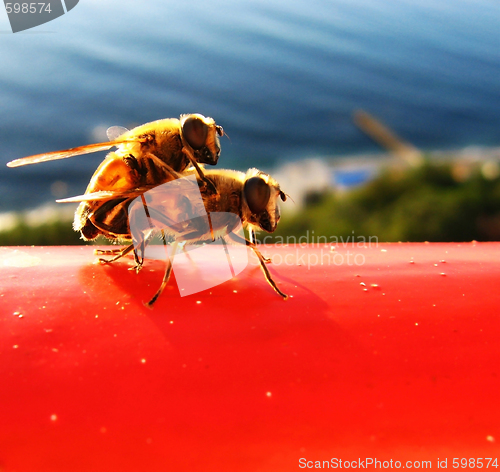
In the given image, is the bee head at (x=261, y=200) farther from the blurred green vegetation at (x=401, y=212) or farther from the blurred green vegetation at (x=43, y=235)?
the blurred green vegetation at (x=43, y=235)

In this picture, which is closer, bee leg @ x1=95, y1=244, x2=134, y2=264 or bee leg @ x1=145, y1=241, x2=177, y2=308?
bee leg @ x1=145, y1=241, x2=177, y2=308

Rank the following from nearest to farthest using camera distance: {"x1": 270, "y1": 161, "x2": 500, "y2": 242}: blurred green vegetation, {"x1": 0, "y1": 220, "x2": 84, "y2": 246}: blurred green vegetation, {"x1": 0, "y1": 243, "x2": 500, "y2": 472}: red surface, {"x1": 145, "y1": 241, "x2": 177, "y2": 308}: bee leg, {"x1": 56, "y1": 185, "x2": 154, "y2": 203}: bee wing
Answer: {"x1": 0, "y1": 243, "x2": 500, "y2": 472}: red surface → {"x1": 145, "y1": 241, "x2": 177, "y2": 308}: bee leg → {"x1": 56, "y1": 185, "x2": 154, "y2": 203}: bee wing → {"x1": 270, "y1": 161, "x2": 500, "y2": 242}: blurred green vegetation → {"x1": 0, "y1": 220, "x2": 84, "y2": 246}: blurred green vegetation

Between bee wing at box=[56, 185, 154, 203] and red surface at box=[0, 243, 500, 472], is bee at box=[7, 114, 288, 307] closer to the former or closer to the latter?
bee wing at box=[56, 185, 154, 203]

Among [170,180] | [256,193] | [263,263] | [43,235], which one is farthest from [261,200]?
→ [43,235]

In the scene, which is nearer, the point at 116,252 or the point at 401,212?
the point at 116,252

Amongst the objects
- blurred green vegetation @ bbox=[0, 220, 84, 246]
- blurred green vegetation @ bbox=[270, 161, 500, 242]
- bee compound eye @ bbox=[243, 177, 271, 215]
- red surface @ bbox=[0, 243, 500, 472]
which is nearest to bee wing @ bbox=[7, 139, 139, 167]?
bee compound eye @ bbox=[243, 177, 271, 215]

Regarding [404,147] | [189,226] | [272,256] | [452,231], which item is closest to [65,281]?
[272,256]

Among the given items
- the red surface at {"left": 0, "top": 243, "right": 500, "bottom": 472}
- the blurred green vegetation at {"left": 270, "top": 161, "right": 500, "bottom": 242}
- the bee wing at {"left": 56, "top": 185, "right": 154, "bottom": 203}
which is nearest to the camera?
the red surface at {"left": 0, "top": 243, "right": 500, "bottom": 472}

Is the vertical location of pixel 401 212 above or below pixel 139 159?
below

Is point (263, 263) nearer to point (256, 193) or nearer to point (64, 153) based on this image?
point (256, 193)
